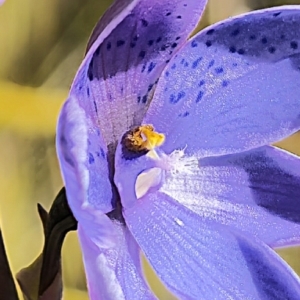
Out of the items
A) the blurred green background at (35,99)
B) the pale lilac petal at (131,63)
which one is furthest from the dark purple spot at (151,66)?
the blurred green background at (35,99)

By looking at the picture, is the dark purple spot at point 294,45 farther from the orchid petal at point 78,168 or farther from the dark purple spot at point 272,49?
the orchid petal at point 78,168

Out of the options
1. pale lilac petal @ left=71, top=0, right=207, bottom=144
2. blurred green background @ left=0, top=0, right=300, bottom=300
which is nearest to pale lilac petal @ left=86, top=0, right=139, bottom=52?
pale lilac petal @ left=71, top=0, right=207, bottom=144

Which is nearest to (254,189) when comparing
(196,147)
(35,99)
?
(196,147)

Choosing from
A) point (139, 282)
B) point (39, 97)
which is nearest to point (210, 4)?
point (39, 97)

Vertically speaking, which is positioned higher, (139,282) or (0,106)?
(0,106)

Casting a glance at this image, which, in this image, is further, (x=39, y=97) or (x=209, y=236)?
(x=39, y=97)

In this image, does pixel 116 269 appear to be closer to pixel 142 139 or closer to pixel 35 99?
pixel 142 139

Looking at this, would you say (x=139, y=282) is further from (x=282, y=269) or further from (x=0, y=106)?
(x=0, y=106)

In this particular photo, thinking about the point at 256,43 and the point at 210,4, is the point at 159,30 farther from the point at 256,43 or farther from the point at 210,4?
the point at 210,4
